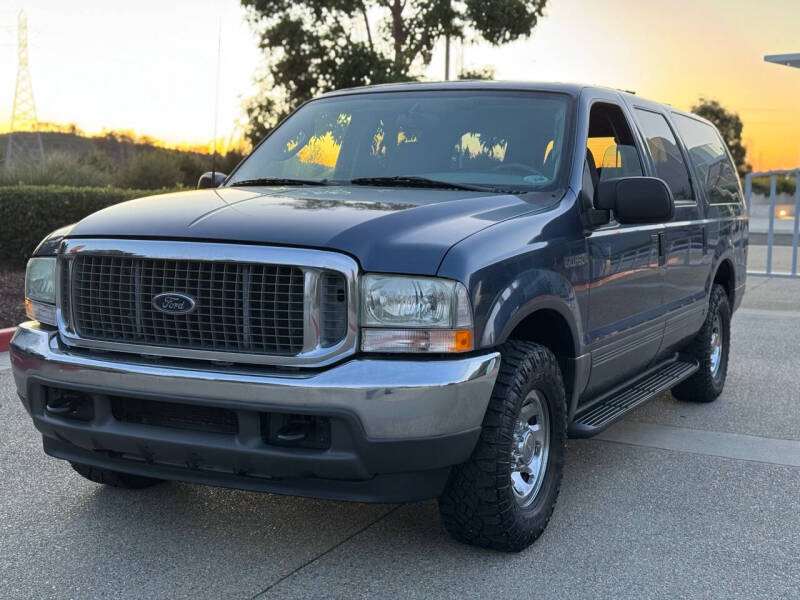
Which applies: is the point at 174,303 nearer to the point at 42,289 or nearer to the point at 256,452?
the point at 256,452

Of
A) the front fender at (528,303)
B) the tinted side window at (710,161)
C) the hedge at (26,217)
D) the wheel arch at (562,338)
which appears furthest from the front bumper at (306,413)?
the hedge at (26,217)

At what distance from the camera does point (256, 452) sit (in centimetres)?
352

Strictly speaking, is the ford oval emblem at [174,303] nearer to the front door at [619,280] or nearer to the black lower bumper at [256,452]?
the black lower bumper at [256,452]

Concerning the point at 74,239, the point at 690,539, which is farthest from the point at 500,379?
the point at 74,239

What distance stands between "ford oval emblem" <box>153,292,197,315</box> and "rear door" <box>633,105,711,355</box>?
2.86 meters

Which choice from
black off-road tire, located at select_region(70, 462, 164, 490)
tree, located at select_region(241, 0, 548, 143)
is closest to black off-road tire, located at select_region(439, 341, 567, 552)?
black off-road tire, located at select_region(70, 462, 164, 490)

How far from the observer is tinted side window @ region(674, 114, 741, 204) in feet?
21.2

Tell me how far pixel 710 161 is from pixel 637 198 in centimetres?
250

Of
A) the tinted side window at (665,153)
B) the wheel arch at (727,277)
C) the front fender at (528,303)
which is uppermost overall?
the tinted side window at (665,153)

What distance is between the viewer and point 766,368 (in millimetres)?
8320

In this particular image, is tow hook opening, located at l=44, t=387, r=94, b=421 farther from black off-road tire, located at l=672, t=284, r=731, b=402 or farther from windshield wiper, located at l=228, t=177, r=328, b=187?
black off-road tire, located at l=672, t=284, r=731, b=402

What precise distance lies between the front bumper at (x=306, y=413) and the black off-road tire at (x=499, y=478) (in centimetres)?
12

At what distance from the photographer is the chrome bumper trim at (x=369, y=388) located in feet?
11.2

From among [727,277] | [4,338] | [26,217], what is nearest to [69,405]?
[727,277]
